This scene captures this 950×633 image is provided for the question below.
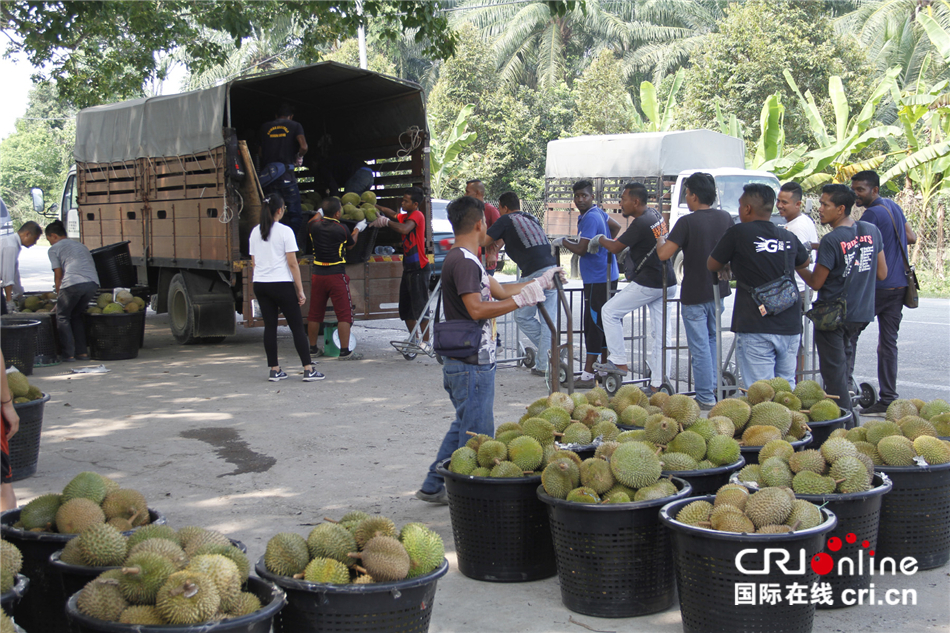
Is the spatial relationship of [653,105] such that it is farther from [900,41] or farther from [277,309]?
[277,309]

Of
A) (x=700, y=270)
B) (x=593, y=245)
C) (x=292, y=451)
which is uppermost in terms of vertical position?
(x=593, y=245)

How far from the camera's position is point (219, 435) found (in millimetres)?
7113

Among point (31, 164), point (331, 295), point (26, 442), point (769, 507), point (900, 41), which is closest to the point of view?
point (769, 507)

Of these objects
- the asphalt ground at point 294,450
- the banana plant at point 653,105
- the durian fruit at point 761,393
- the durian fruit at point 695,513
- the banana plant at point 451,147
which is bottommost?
the asphalt ground at point 294,450

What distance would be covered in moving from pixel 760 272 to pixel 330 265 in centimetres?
528

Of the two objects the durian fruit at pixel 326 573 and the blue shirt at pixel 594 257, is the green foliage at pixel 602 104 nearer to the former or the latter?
the blue shirt at pixel 594 257

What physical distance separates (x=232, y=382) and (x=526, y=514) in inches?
235

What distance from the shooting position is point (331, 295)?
989 centimetres

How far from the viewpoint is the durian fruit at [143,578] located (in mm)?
2639

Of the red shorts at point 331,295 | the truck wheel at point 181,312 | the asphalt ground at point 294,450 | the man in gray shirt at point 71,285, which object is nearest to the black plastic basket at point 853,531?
the asphalt ground at point 294,450

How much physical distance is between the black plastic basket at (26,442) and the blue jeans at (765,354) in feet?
16.3

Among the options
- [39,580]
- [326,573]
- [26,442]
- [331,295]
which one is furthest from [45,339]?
[326,573]

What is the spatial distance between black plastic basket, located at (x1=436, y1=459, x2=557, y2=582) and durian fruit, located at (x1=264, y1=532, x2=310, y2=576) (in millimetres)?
1195

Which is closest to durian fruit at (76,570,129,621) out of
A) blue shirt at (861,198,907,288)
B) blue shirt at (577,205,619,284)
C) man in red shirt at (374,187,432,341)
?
blue shirt at (577,205,619,284)
